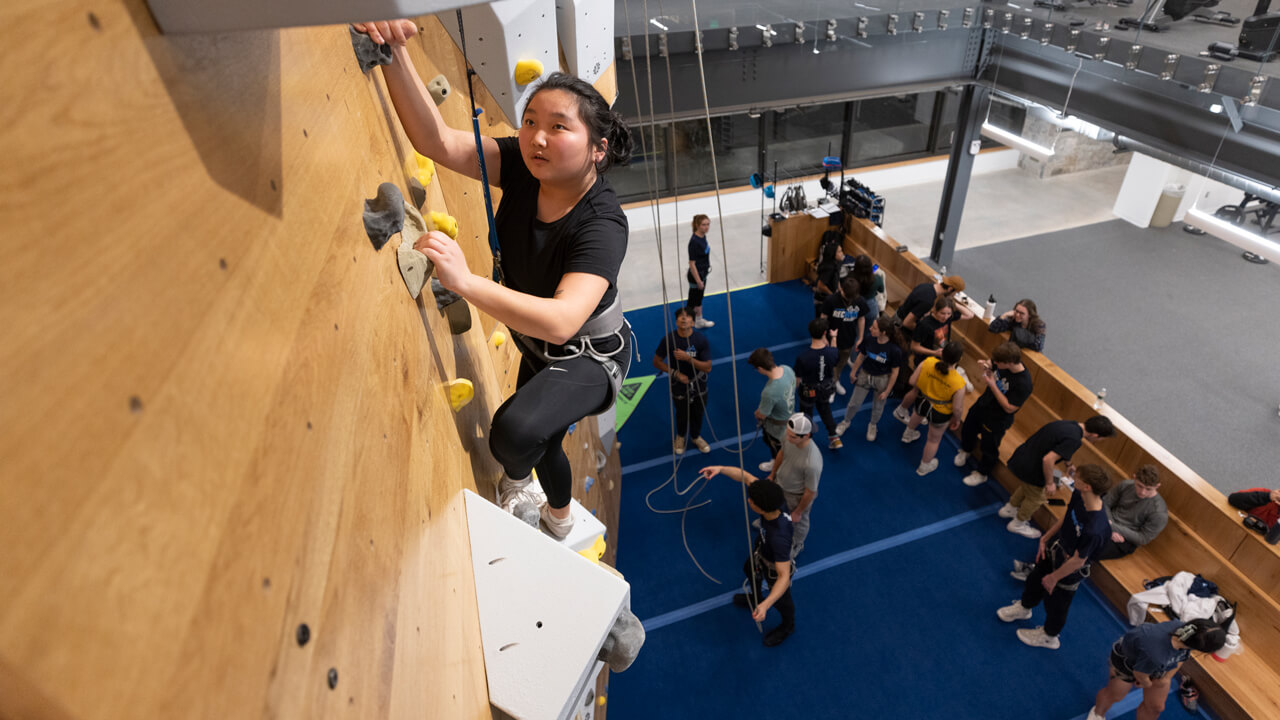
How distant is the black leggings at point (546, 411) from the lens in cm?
182

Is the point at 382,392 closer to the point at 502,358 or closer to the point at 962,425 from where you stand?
the point at 502,358

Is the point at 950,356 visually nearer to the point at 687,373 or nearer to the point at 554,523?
the point at 687,373

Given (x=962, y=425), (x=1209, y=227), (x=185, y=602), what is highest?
(x=185, y=602)

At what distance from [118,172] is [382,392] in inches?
24.6

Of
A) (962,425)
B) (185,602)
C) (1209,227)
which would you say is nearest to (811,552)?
(962,425)

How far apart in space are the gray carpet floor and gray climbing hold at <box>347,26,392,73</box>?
7.03m

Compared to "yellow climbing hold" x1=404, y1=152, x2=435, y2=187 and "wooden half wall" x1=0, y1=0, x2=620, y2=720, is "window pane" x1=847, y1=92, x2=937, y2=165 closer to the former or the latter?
"yellow climbing hold" x1=404, y1=152, x2=435, y2=187

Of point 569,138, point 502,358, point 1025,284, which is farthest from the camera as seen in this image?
point 1025,284

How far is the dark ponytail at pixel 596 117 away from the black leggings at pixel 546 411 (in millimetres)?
578

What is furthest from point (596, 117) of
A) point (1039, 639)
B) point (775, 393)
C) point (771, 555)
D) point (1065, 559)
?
point (1039, 639)

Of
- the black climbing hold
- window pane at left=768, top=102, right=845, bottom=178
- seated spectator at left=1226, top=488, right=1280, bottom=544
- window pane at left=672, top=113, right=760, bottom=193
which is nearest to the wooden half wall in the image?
the black climbing hold

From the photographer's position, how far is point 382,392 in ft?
3.97

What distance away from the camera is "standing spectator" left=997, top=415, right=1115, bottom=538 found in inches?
184

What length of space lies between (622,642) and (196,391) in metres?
1.35
